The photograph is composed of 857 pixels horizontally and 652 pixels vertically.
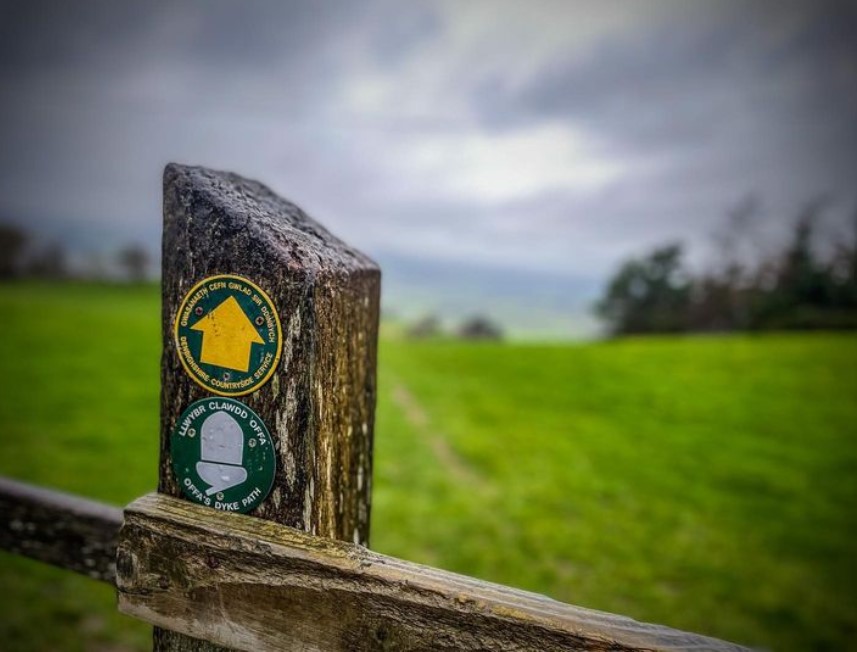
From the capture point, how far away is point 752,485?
1031cm

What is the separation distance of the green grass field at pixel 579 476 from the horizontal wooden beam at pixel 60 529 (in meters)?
3.87

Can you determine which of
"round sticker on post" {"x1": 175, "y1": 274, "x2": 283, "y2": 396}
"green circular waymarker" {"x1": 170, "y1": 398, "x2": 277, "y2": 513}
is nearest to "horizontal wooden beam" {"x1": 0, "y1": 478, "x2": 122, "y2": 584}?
"green circular waymarker" {"x1": 170, "y1": 398, "x2": 277, "y2": 513}

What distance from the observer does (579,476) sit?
1007 centimetres

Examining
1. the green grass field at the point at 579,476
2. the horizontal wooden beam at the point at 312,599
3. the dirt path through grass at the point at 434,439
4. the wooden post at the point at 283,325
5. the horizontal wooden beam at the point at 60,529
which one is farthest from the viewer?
the dirt path through grass at the point at 434,439

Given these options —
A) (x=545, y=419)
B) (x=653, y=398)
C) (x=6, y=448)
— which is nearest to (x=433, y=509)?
(x=545, y=419)

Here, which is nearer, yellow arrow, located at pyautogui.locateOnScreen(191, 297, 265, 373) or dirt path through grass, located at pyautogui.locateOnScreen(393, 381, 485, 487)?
yellow arrow, located at pyautogui.locateOnScreen(191, 297, 265, 373)

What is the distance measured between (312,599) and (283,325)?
1.98ft

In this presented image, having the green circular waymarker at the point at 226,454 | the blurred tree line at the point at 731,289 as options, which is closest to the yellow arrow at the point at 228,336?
the green circular waymarker at the point at 226,454

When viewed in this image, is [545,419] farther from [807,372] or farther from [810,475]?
[807,372]

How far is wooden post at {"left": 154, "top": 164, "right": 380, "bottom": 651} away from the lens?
1.07 m

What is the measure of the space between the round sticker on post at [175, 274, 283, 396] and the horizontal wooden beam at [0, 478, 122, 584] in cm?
102

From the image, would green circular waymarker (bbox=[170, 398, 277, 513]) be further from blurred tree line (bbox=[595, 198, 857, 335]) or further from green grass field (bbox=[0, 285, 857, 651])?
blurred tree line (bbox=[595, 198, 857, 335])

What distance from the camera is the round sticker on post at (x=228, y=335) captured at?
108 centimetres

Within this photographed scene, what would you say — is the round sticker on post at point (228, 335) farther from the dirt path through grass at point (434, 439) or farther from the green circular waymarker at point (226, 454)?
the dirt path through grass at point (434, 439)
